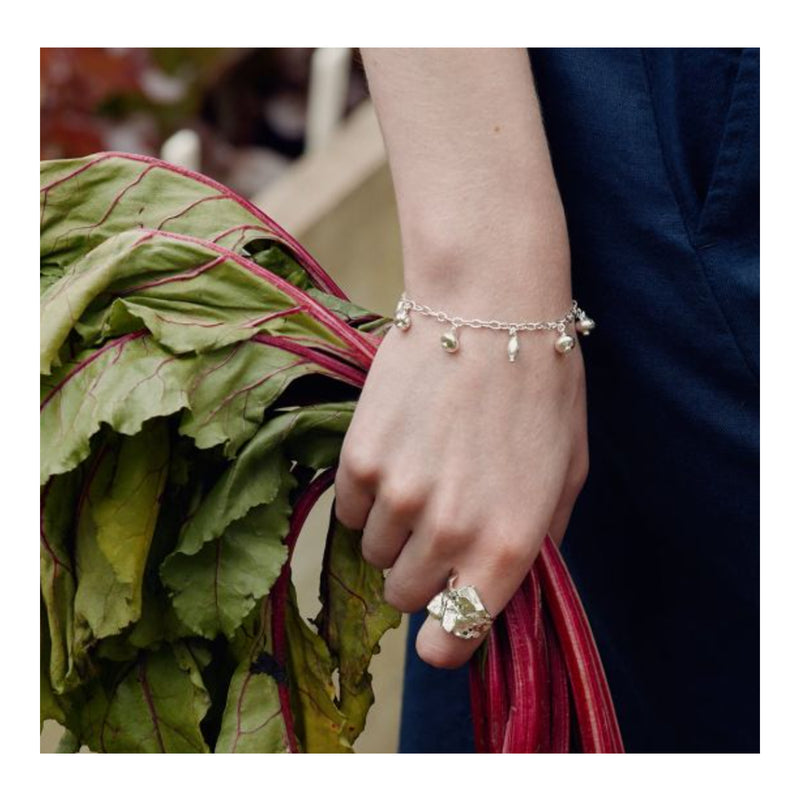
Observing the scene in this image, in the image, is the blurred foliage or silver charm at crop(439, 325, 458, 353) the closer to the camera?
silver charm at crop(439, 325, 458, 353)

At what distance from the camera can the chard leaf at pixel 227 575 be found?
0.95 meters

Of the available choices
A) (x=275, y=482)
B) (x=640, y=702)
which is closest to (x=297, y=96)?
(x=640, y=702)

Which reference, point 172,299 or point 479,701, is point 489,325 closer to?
point 172,299

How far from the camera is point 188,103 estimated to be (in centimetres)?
262

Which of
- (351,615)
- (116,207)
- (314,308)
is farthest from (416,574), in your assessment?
(116,207)

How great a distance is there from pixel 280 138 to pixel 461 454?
2135mm

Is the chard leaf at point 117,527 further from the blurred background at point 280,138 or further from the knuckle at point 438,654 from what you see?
the blurred background at point 280,138

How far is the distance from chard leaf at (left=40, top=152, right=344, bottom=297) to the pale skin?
6.9 inches

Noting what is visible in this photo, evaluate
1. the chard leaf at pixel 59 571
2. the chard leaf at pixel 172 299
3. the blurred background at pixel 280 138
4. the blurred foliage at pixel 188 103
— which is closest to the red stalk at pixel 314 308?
the chard leaf at pixel 172 299

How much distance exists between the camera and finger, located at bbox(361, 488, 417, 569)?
0.90 metres

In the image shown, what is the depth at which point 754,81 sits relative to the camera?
3.20 ft

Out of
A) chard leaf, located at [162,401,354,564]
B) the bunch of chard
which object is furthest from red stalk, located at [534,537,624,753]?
chard leaf, located at [162,401,354,564]

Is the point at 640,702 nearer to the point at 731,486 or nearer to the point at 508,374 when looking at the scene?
the point at 731,486

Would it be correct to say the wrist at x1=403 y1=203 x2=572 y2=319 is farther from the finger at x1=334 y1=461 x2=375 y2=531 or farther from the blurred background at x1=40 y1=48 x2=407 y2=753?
the blurred background at x1=40 y1=48 x2=407 y2=753
